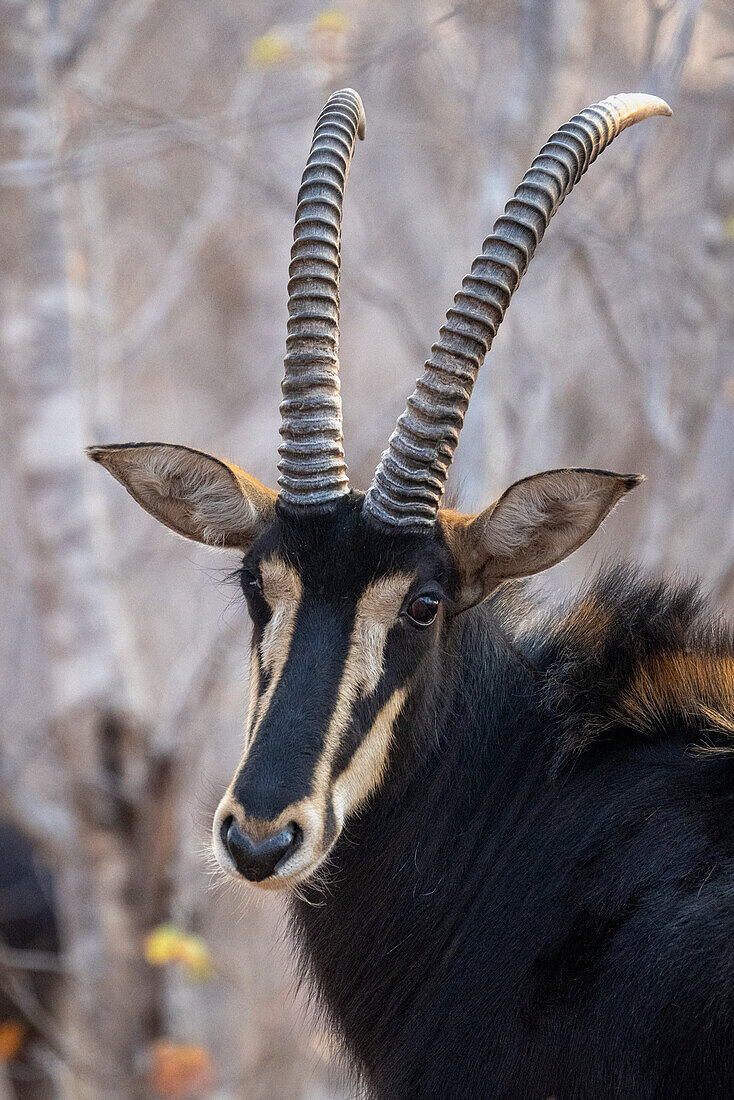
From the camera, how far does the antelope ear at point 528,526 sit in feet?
13.4

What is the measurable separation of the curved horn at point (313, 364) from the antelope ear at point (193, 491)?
268 mm

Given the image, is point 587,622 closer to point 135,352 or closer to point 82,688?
point 82,688

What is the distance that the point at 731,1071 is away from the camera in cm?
357

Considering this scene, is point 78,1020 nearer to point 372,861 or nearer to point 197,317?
point 372,861

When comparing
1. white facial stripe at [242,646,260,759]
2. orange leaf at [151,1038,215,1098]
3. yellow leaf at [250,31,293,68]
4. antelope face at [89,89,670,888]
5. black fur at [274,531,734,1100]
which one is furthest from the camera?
orange leaf at [151,1038,215,1098]

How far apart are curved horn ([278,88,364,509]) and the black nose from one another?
4.02 feet

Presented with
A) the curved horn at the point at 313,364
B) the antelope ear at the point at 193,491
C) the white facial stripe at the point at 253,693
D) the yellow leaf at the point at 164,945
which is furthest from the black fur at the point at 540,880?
the yellow leaf at the point at 164,945

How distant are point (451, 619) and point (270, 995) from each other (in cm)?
829

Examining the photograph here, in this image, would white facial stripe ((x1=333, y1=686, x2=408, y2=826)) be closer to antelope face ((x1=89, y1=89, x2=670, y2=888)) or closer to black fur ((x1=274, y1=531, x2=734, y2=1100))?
antelope face ((x1=89, y1=89, x2=670, y2=888))

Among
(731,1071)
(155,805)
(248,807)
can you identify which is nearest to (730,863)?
(731,1071)

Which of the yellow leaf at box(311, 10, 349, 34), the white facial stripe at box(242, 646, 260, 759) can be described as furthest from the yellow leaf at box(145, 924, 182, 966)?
the yellow leaf at box(311, 10, 349, 34)

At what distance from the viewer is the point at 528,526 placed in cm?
430

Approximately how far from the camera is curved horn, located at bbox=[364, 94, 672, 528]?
4176 mm

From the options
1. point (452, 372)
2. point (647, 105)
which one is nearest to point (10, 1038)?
point (452, 372)
